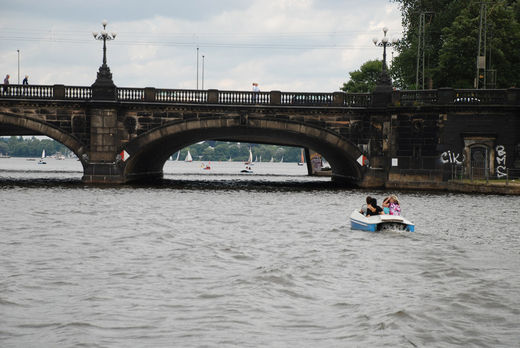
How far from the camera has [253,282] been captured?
42.7ft

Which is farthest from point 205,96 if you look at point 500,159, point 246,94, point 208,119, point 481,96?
point 500,159

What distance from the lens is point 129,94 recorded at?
146 feet

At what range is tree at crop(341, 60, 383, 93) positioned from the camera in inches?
3250

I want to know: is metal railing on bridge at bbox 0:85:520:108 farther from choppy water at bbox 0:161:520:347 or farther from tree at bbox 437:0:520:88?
choppy water at bbox 0:161:520:347

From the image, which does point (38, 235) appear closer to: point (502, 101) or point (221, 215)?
point (221, 215)

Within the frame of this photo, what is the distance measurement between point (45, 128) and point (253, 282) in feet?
113

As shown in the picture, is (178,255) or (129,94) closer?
(178,255)

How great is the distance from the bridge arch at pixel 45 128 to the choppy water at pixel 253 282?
1900 cm

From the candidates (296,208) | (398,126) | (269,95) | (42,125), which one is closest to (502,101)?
(398,126)

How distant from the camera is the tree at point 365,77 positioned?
82.6 meters

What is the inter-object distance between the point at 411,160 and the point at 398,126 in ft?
7.80

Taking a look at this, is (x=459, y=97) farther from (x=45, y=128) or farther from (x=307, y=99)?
(x=45, y=128)

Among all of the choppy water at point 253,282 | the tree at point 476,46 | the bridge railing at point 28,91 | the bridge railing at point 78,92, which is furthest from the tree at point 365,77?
the choppy water at point 253,282

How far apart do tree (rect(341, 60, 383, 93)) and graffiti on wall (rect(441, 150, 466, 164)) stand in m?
40.5
